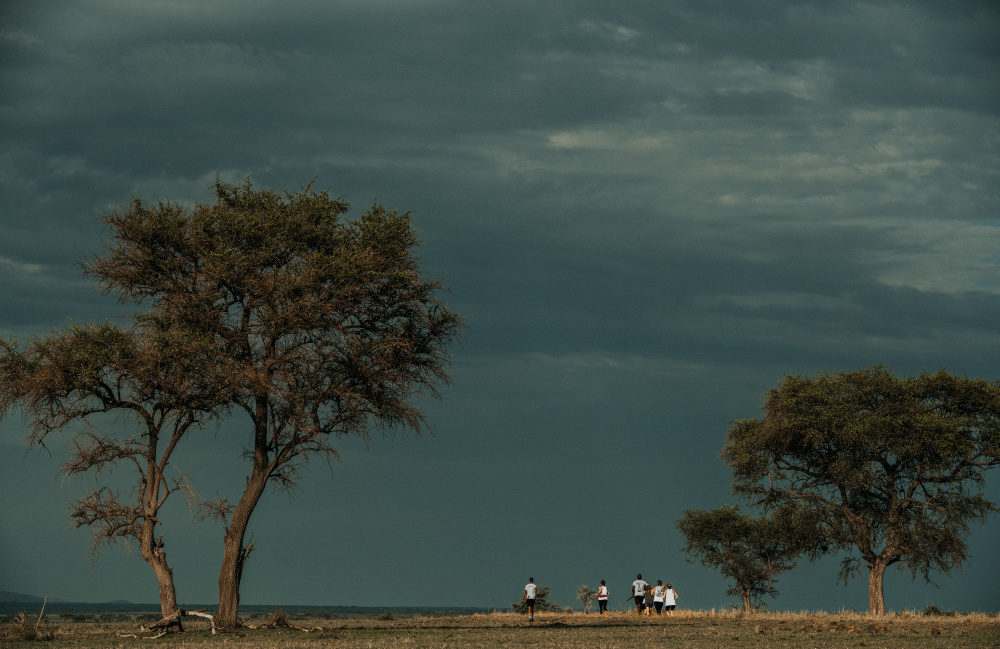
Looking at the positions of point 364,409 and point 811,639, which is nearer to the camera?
point 811,639

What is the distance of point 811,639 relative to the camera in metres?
28.0

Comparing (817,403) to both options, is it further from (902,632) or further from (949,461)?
(902,632)

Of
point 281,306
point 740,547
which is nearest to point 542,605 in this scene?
point 740,547

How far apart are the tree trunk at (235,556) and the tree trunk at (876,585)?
32564 millimetres

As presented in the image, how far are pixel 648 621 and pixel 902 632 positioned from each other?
12.9m

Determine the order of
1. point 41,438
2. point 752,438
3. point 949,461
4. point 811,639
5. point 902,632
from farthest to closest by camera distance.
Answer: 1. point 752,438
2. point 949,461
3. point 41,438
4. point 902,632
5. point 811,639

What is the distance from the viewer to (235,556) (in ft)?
112

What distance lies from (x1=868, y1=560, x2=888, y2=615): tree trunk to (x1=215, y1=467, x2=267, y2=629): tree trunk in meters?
32.6

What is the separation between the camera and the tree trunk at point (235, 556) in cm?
3347

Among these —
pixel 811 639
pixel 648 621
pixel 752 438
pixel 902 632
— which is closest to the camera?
pixel 811 639

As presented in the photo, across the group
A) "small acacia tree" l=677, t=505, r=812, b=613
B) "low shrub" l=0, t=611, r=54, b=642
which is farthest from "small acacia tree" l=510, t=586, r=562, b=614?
"low shrub" l=0, t=611, r=54, b=642

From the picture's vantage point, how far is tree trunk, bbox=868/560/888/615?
160 feet

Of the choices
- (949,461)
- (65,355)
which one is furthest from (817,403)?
(65,355)

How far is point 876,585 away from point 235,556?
33.6 m
